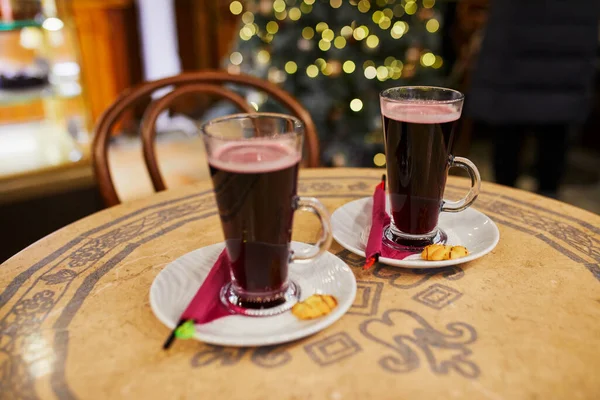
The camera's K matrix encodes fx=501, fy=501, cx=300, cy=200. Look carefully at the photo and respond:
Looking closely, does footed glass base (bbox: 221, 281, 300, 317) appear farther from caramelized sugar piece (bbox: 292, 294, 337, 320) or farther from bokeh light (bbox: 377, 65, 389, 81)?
bokeh light (bbox: 377, 65, 389, 81)

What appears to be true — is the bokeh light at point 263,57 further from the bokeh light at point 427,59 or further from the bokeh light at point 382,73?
the bokeh light at point 427,59

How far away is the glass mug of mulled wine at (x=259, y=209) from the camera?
25.0 inches

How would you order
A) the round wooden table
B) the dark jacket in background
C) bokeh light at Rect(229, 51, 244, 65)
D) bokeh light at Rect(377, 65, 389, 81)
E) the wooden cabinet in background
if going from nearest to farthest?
the round wooden table, the dark jacket in background, bokeh light at Rect(377, 65, 389, 81), bokeh light at Rect(229, 51, 244, 65), the wooden cabinet in background

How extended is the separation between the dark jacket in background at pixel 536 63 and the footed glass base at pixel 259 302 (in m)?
2.05

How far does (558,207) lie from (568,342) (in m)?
0.48

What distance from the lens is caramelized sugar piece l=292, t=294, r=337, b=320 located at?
638mm

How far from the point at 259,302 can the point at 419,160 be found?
0.35 m

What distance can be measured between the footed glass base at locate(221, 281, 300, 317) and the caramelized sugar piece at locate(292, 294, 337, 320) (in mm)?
21

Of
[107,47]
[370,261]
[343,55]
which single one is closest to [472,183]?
[370,261]

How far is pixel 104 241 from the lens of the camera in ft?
2.97

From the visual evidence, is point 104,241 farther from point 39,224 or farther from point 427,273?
point 39,224

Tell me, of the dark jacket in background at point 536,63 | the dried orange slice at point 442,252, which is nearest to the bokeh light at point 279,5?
the dark jacket in background at point 536,63

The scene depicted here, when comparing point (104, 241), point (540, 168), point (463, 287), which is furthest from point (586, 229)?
point (540, 168)

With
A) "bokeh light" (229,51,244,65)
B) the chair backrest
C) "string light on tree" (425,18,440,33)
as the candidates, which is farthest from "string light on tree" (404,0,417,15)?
the chair backrest
